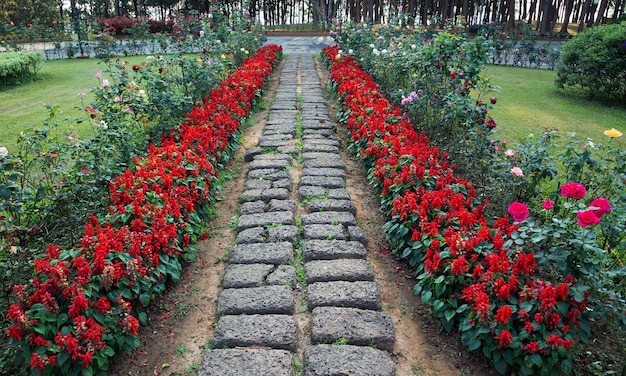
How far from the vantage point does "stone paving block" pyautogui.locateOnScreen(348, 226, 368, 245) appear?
3590 millimetres

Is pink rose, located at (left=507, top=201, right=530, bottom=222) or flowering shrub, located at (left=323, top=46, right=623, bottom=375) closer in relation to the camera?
flowering shrub, located at (left=323, top=46, right=623, bottom=375)

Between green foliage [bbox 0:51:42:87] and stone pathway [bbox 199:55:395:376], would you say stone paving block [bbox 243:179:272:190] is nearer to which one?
stone pathway [bbox 199:55:395:376]

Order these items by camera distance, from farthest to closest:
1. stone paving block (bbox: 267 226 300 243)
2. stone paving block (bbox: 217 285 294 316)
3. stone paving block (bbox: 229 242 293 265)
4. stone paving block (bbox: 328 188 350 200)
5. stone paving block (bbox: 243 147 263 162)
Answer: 1. stone paving block (bbox: 243 147 263 162)
2. stone paving block (bbox: 328 188 350 200)
3. stone paving block (bbox: 267 226 300 243)
4. stone paving block (bbox: 229 242 293 265)
5. stone paving block (bbox: 217 285 294 316)

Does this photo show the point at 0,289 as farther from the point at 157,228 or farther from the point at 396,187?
the point at 396,187

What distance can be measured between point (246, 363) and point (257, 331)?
0.85ft

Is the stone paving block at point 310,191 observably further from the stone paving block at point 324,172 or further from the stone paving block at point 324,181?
the stone paving block at point 324,172

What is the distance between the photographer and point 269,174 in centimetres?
481

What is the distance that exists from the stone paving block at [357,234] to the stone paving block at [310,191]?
0.73 meters

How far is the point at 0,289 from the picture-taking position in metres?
2.70

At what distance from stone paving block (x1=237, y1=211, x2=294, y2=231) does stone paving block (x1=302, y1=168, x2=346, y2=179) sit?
3.09 ft

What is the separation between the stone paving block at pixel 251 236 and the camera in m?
3.56

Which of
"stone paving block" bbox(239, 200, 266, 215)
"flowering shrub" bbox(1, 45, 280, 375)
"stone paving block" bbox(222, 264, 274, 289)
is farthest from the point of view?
"stone paving block" bbox(239, 200, 266, 215)

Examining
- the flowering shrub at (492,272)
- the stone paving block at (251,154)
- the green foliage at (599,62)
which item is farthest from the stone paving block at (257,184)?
the green foliage at (599,62)

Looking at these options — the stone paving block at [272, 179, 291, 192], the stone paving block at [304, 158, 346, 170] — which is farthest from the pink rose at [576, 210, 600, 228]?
the stone paving block at [304, 158, 346, 170]
